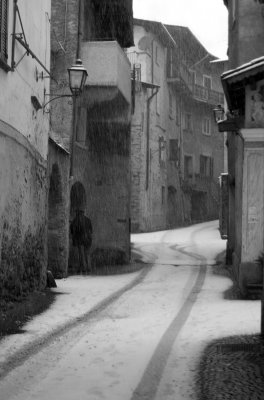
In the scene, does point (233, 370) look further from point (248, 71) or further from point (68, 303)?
point (248, 71)

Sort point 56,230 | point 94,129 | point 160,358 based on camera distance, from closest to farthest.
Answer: point 160,358 → point 56,230 → point 94,129

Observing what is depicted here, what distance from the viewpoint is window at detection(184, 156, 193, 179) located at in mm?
42031

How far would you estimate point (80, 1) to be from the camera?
51.2 ft

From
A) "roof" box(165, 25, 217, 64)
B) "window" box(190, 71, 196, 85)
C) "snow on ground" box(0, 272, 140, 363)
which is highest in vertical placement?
"roof" box(165, 25, 217, 64)

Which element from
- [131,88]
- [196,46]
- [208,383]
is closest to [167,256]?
[131,88]

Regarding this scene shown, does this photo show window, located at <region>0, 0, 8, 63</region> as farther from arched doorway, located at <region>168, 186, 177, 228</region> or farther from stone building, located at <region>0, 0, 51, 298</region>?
arched doorway, located at <region>168, 186, 177, 228</region>

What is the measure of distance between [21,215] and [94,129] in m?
8.89

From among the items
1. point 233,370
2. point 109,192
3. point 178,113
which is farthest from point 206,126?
point 233,370

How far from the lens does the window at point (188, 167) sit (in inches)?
1655

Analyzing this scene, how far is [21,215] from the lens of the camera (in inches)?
375

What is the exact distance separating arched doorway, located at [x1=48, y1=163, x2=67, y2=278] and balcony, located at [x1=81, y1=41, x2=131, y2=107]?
9.47 ft

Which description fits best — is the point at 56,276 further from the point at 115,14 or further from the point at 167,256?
the point at 115,14

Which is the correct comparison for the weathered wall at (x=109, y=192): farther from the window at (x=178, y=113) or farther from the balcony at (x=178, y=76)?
the window at (x=178, y=113)

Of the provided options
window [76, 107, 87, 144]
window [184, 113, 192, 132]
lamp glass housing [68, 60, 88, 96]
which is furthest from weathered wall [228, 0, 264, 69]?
window [184, 113, 192, 132]
